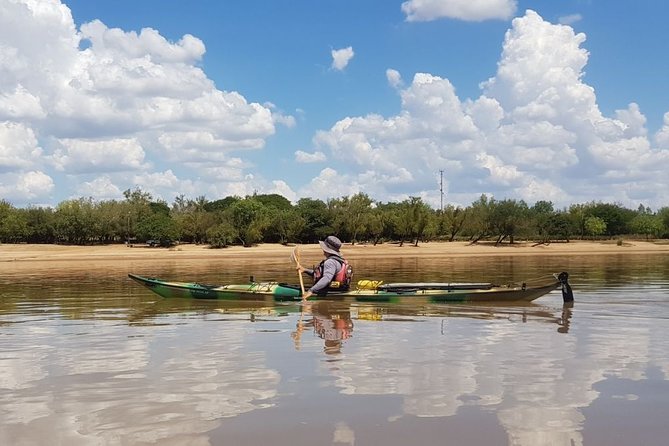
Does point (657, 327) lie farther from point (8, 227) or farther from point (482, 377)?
point (8, 227)

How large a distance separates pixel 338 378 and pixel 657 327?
8189 millimetres

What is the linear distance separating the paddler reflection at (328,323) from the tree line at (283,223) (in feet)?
208

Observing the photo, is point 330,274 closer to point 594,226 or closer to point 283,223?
point 283,223

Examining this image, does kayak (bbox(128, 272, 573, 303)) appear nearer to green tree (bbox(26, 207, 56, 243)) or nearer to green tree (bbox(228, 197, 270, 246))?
green tree (bbox(228, 197, 270, 246))

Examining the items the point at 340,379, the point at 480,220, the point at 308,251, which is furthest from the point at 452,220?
the point at 340,379

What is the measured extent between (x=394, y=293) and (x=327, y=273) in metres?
2.04

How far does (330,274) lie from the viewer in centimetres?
1716

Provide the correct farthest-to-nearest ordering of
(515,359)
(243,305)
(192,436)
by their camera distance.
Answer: (243,305) → (515,359) → (192,436)

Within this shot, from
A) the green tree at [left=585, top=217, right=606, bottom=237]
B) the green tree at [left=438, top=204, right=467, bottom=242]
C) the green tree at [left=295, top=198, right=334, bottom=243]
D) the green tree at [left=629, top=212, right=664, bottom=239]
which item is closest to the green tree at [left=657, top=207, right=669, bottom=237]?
the green tree at [left=629, top=212, right=664, bottom=239]

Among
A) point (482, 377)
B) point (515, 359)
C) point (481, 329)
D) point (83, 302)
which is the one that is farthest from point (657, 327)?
point (83, 302)

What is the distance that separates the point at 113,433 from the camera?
6152 mm

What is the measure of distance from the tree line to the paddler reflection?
208ft

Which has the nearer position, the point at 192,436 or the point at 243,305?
the point at 192,436

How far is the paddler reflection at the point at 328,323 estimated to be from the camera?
449 inches
